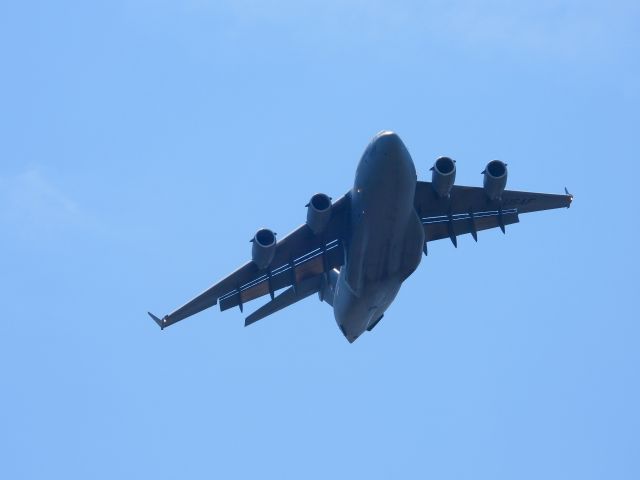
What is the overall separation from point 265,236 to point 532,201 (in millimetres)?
7350

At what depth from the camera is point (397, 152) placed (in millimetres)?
25766

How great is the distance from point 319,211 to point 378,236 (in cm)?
172

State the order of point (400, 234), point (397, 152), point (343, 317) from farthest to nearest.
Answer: point (343, 317) → point (400, 234) → point (397, 152)

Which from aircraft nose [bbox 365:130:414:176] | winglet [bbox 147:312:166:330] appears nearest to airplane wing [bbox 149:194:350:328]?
winglet [bbox 147:312:166:330]

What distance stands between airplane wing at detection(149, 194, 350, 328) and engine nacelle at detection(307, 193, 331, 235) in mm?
847

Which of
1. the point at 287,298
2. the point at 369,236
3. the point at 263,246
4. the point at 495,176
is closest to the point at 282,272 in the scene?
the point at 287,298

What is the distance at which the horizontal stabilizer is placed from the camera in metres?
31.0

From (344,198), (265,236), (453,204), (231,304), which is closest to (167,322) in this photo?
(231,304)

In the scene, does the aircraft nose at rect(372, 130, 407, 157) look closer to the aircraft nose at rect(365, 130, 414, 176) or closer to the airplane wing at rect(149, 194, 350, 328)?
the aircraft nose at rect(365, 130, 414, 176)

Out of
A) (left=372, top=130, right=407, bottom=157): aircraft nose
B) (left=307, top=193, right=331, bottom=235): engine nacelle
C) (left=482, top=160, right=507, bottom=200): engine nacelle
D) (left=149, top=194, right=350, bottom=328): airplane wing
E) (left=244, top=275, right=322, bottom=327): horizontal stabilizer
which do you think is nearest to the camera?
(left=372, top=130, right=407, bottom=157): aircraft nose

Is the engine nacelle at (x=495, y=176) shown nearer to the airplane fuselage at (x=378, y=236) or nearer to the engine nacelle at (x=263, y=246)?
the airplane fuselage at (x=378, y=236)

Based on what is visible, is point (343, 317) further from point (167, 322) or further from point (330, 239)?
point (167, 322)

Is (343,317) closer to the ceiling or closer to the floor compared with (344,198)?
closer to the floor

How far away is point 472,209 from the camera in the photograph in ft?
99.8
